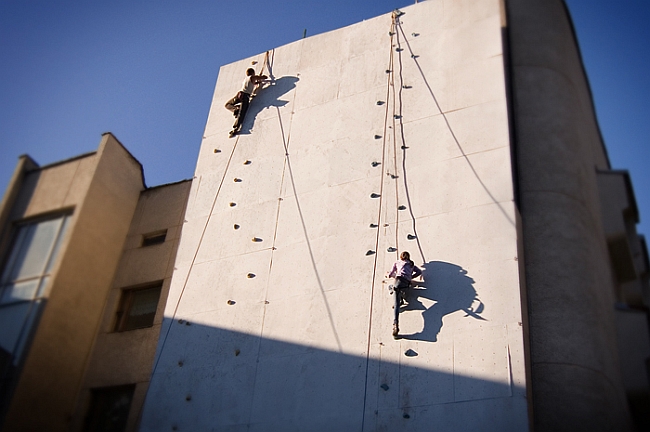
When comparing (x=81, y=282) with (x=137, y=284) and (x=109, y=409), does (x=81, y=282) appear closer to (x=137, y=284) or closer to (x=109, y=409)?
(x=137, y=284)

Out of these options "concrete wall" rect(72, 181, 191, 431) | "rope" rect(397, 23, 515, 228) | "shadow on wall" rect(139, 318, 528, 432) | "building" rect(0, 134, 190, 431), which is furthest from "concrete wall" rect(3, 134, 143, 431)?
"rope" rect(397, 23, 515, 228)

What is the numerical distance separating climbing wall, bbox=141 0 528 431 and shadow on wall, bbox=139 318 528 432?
0.08 feet

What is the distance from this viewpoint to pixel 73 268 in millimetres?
13695

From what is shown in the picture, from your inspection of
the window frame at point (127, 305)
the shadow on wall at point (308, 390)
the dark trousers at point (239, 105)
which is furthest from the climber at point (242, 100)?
the shadow on wall at point (308, 390)

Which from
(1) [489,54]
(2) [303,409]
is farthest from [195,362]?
(1) [489,54]

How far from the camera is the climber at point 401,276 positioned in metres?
10.3

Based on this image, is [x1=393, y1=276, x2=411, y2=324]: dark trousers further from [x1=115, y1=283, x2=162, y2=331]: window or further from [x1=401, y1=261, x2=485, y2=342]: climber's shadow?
[x1=115, y1=283, x2=162, y2=331]: window

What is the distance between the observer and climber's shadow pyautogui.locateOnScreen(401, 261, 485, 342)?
1008 cm

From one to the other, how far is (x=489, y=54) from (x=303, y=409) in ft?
23.8

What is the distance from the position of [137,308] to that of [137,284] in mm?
504

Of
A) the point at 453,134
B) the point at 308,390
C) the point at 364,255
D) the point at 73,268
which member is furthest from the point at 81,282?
the point at 453,134

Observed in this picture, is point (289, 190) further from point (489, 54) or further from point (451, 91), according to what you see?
point (489, 54)

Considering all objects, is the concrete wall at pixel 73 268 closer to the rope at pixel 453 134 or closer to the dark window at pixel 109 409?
the dark window at pixel 109 409

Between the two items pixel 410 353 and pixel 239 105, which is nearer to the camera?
pixel 410 353
